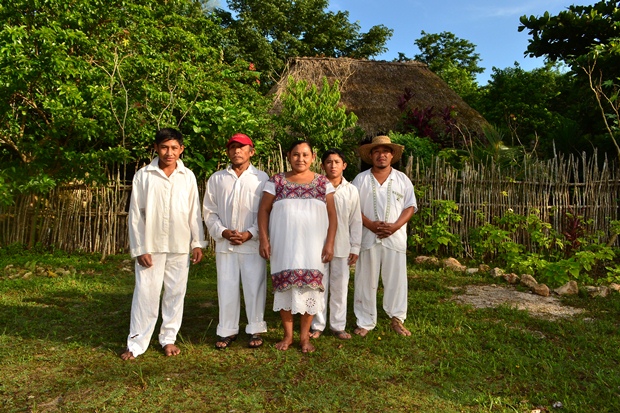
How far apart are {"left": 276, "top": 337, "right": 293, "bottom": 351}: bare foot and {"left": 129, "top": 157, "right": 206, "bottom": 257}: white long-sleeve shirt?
3.04ft

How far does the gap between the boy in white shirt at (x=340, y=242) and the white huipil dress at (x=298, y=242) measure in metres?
0.29

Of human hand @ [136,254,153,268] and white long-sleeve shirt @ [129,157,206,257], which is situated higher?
white long-sleeve shirt @ [129,157,206,257]

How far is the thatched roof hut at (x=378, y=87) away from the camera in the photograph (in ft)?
40.7

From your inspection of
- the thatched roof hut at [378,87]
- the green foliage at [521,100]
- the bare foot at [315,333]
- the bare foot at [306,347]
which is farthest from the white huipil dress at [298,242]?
the green foliage at [521,100]

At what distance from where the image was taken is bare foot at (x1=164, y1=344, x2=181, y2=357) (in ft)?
11.0

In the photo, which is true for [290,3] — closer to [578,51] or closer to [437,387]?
[578,51]

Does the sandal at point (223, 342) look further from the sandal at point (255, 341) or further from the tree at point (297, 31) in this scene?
the tree at point (297, 31)

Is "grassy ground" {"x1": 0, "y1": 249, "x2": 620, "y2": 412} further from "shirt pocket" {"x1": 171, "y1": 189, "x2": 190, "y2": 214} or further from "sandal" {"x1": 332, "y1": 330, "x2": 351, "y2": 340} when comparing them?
"shirt pocket" {"x1": 171, "y1": 189, "x2": 190, "y2": 214}

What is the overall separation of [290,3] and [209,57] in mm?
12453

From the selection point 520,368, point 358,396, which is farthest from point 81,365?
point 520,368

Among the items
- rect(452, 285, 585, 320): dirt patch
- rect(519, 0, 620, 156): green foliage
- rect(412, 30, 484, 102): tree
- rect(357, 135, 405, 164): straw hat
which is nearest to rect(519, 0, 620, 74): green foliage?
rect(519, 0, 620, 156): green foliage

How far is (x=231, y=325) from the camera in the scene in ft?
11.7

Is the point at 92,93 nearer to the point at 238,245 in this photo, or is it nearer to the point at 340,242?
the point at 238,245

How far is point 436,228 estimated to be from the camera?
6914 millimetres
